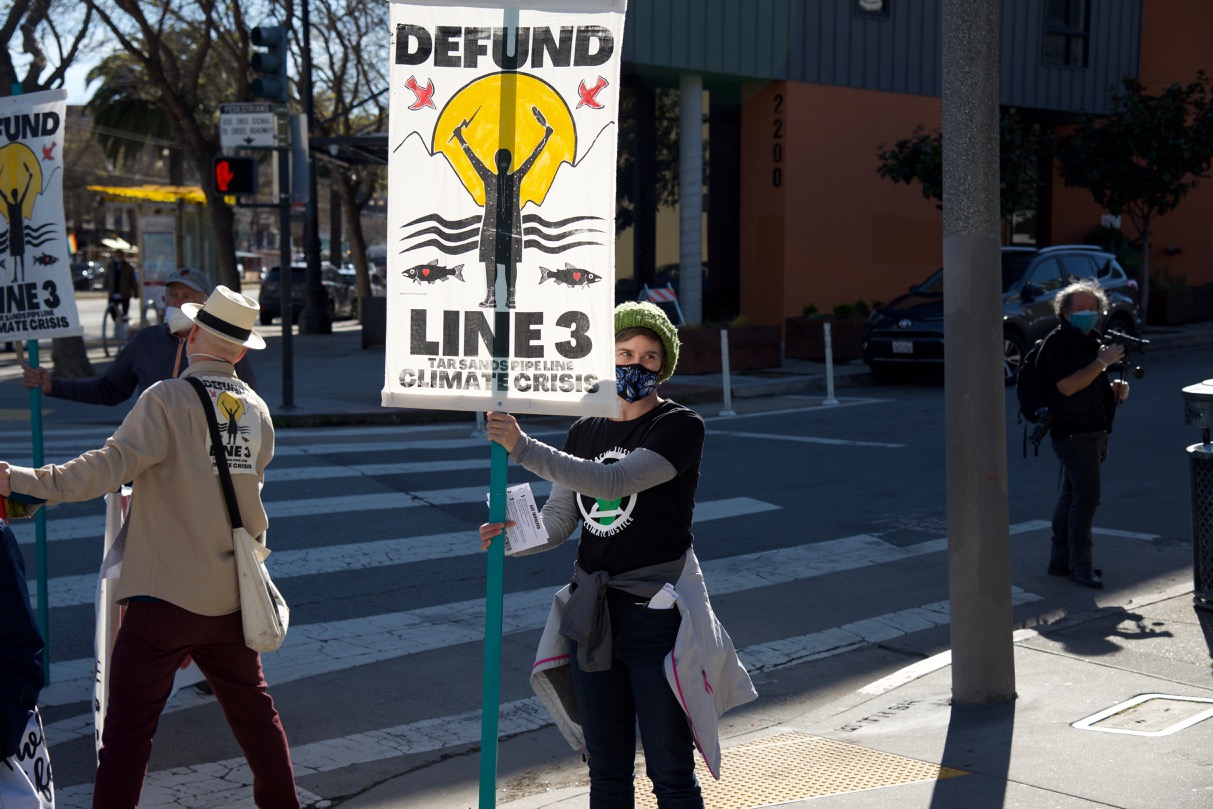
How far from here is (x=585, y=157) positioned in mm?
3717

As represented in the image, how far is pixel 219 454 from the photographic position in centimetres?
434

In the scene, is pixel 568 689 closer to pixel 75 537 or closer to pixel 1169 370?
pixel 75 537

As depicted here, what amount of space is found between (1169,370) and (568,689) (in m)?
18.4

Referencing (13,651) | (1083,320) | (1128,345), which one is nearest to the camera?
(13,651)

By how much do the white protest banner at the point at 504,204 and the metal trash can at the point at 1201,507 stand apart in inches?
184

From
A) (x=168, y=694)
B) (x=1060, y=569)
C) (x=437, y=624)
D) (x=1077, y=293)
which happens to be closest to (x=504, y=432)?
(x=168, y=694)

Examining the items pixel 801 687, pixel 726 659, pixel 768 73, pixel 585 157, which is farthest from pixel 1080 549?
pixel 768 73

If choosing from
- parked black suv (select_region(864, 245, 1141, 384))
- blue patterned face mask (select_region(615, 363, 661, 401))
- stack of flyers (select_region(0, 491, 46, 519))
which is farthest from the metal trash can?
parked black suv (select_region(864, 245, 1141, 384))

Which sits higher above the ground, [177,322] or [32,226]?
[32,226]

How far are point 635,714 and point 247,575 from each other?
1.35 metres

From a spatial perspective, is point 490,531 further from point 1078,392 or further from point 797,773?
point 1078,392

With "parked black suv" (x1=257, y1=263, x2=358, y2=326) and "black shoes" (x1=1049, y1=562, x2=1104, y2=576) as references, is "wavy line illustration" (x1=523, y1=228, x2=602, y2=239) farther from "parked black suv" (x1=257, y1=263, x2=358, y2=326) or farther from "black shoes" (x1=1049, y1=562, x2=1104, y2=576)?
"parked black suv" (x1=257, y1=263, x2=358, y2=326)

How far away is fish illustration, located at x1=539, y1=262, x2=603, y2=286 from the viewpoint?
12.1 ft

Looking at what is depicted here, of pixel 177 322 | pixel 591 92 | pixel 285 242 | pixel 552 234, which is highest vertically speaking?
pixel 285 242
